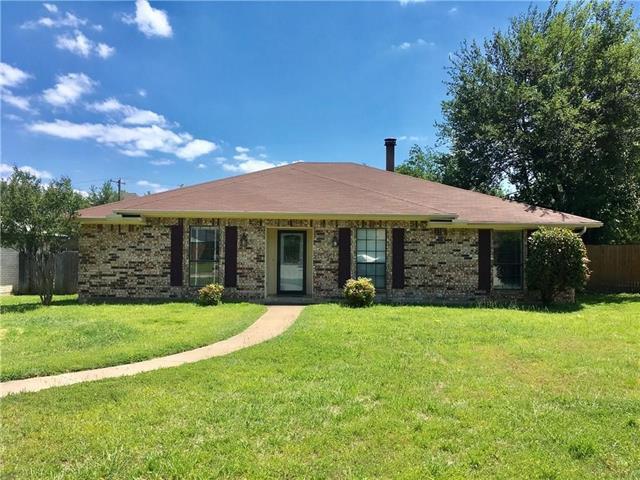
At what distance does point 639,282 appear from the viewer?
57.4ft

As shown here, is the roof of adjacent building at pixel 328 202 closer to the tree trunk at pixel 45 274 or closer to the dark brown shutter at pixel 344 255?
the dark brown shutter at pixel 344 255

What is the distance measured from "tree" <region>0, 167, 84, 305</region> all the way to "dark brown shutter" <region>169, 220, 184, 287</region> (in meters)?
2.79

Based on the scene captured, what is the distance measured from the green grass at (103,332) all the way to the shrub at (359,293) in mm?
2235

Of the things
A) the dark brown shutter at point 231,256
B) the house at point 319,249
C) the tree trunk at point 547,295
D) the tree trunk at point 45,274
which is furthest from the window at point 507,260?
the tree trunk at point 45,274

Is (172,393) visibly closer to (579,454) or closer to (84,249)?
(579,454)

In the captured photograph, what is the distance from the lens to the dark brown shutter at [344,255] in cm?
1336

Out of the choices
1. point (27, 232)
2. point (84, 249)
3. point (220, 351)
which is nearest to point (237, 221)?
point (84, 249)

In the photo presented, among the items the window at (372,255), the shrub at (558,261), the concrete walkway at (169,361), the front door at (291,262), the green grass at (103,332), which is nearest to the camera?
the concrete walkway at (169,361)

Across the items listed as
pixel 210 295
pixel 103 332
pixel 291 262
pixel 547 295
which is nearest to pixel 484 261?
pixel 547 295

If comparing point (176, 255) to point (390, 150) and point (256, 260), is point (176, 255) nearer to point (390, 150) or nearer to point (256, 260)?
point (256, 260)

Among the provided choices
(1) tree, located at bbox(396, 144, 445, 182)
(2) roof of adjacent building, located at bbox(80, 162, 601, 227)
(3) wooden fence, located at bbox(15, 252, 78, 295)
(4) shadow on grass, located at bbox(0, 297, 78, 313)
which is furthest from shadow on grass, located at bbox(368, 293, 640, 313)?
(1) tree, located at bbox(396, 144, 445, 182)

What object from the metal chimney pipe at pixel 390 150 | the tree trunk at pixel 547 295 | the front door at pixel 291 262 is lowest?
the tree trunk at pixel 547 295

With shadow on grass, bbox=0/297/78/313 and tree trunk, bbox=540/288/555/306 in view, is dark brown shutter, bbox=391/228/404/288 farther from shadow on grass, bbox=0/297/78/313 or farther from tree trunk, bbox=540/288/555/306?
shadow on grass, bbox=0/297/78/313

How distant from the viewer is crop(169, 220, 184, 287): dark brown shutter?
13359 millimetres
